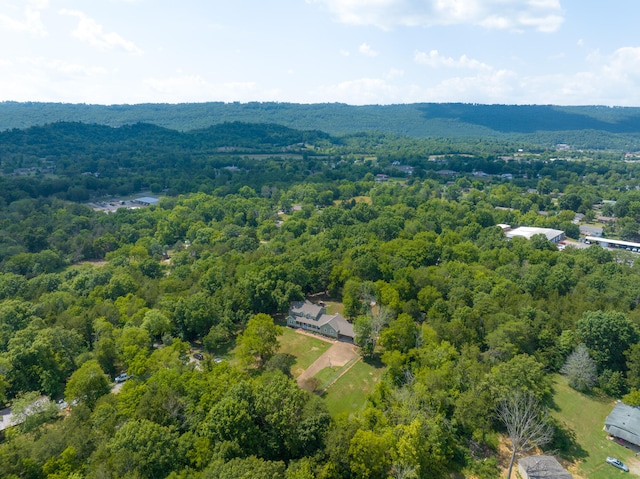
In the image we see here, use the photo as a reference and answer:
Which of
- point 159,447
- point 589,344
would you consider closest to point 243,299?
point 159,447

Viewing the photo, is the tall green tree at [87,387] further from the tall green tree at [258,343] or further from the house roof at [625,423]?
the house roof at [625,423]

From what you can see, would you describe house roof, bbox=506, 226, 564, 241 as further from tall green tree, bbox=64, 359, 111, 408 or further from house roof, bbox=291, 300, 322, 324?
tall green tree, bbox=64, 359, 111, 408

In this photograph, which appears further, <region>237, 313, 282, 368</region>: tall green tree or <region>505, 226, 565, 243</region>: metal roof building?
<region>505, 226, 565, 243</region>: metal roof building

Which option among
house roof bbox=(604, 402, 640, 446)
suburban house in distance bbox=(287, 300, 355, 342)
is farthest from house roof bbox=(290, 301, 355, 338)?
house roof bbox=(604, 402, 640, 446)

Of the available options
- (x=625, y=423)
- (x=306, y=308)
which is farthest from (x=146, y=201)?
(x=625, y=423)

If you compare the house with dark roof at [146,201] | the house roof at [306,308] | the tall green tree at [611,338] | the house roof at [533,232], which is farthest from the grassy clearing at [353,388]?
the house with dark roof at [146,201]

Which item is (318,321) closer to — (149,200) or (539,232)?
(539,232)
